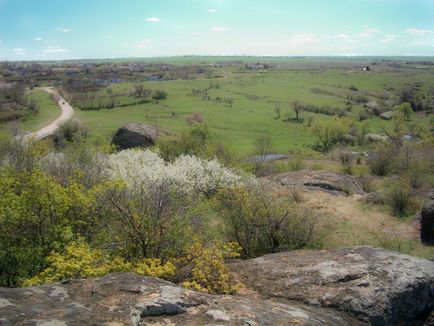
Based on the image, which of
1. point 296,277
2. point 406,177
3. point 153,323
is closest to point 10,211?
point 153,323

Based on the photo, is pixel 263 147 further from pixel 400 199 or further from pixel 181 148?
pixel 400 199

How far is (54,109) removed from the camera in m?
120

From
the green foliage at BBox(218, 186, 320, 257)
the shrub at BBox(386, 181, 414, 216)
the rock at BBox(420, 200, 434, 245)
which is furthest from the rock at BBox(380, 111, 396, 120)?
the green foliage at BBox(218, 186, 320, 257)

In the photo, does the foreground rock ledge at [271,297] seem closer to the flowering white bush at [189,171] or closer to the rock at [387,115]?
the flowering white bush at [189,171]

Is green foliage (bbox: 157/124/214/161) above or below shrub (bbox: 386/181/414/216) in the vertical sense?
above

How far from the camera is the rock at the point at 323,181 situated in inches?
1625

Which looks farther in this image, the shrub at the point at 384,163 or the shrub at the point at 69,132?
the shrub at the point at 69,132

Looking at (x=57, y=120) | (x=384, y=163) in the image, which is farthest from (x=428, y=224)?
(x=57, y=120)

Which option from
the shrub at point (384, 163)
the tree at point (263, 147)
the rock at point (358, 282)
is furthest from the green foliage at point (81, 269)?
the tree at point (263, 147)

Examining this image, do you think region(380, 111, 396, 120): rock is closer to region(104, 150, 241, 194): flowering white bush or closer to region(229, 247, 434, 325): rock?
region(104, 150, 241, 194): flowering white bush

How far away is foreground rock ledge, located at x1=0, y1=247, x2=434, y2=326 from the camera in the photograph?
7453mm

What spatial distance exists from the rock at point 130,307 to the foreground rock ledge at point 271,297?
0.02 meters

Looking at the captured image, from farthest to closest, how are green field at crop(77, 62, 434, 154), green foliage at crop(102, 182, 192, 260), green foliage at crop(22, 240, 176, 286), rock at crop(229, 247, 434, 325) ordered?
green field at crop(77, 62, 434, 154) < green foliage at crop(102, 182, 192, 260) < rock at crop(229, 247, 434, 325) < green foliage at crop(22, 240, 176, 286)

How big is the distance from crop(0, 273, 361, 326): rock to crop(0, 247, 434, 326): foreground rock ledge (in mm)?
16
